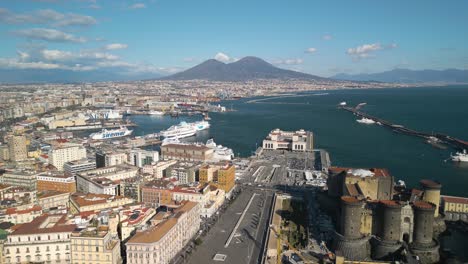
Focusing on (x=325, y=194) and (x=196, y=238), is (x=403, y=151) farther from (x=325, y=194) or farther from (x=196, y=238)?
(x=196, y=238)

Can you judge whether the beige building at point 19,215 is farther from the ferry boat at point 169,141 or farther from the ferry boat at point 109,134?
the ferry boat at point 109,134

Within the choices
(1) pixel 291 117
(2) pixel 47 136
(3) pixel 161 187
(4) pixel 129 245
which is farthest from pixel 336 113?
(4) pixel 129 245

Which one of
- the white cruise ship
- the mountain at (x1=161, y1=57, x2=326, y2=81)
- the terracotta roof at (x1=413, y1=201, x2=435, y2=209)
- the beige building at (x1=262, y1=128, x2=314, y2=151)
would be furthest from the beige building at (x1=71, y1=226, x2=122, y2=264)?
the mountain at (x1=161, y1=57, x2=326, y2=81)

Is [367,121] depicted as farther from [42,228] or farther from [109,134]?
[42,228]

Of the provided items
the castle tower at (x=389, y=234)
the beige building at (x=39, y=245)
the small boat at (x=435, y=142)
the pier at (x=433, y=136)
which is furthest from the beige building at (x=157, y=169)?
the pier at (x=433, y=136)

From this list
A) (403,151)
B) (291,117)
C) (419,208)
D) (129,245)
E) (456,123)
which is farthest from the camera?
(291,117)

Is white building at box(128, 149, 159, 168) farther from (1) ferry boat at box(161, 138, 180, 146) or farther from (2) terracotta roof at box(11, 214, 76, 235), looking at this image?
(2) terracotta roof at box(11, 214, 76, 235)

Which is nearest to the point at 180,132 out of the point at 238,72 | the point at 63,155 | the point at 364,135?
the point at 63,155
